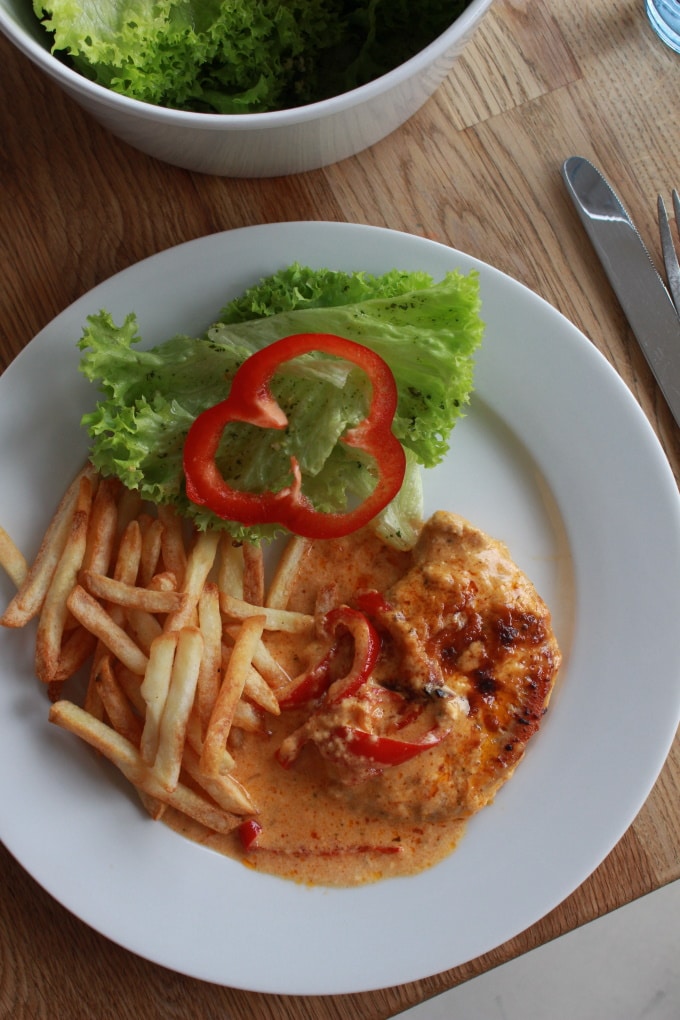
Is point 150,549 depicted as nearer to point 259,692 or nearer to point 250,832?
point 259,692

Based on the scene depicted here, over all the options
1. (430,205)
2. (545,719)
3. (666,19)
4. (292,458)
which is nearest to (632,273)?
(430,205)

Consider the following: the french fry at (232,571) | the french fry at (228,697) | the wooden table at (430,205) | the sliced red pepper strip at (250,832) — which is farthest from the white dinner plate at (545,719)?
the french fry at (232,571)

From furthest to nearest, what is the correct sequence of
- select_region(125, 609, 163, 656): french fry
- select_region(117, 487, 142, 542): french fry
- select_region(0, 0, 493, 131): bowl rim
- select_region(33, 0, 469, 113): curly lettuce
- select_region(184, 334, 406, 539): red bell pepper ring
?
select_region(117, 487, 142, 542): french fry → select_region(125, 609, 163, 656): french fry → select_region(184, 334, 406, 539): red bell pepper ring → select_region(33, 0, 469, 113): curly lettuce → select_region(0, 0, 493, 131): bowl rim

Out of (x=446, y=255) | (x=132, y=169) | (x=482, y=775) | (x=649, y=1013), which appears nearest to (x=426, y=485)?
(x=446, y=255)

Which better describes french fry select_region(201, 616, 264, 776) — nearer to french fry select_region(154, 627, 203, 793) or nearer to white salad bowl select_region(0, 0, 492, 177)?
french fry select_region(154, 627, 203, 793)

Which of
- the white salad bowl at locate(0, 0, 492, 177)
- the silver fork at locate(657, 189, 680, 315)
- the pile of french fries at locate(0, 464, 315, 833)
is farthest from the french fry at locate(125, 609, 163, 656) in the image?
the silver fork at locate(657, 189, 680, 315)

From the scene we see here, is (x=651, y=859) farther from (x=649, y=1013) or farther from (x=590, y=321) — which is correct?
(x=590, y=321)

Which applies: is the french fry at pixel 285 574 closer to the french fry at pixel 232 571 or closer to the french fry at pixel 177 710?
the french fry at pixel 232 571
